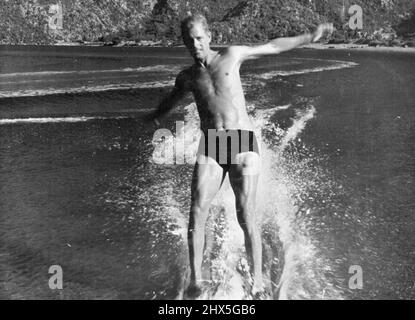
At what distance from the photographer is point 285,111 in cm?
2020

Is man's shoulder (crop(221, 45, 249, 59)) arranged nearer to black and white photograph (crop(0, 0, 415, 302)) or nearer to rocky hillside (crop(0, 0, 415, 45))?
black and white photograph (crop(0, 0, 415, 302))

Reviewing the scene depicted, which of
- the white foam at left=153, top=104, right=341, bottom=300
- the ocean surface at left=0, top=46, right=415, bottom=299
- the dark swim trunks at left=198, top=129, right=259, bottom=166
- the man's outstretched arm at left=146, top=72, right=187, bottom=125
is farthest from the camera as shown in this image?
the ocean surface at left=0, top=46, right=415, bottom=299

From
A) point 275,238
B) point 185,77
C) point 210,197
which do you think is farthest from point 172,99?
point 275,238

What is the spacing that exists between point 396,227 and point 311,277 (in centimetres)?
246

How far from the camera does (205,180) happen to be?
5.17 m

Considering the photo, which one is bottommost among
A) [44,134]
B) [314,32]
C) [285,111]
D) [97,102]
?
[314,32]

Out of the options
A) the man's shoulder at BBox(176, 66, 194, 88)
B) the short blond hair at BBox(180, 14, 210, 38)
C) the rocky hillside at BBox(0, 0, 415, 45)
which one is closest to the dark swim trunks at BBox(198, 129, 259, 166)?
the man's shoulder at BBox(176, 66, 194, 88)

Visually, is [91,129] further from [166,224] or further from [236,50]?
[236,50]

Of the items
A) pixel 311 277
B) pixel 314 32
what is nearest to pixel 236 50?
pixel 314 32

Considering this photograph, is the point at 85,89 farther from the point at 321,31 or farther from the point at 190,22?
the point at 190,22

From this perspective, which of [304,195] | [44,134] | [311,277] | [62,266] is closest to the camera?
[311,277]

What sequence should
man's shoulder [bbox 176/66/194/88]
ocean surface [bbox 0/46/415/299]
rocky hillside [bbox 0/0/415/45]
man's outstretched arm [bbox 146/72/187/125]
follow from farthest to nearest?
rocky hillside [bbox 0/0/415/45]
ocean surface [bbox 0/46/415/299]
man's outstretched arm [bbox 146/72/187/125]
man's shoulder [bbox 176/66/194/88]

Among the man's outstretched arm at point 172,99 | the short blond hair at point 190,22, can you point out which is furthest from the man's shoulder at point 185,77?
the short blond hair at point 190,22

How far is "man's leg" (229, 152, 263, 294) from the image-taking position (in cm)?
519
